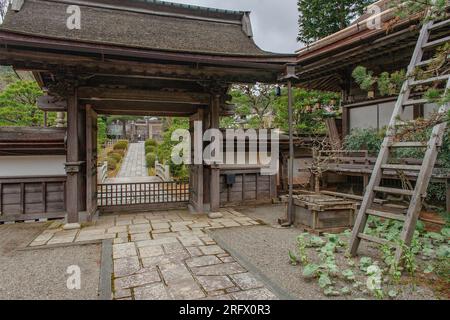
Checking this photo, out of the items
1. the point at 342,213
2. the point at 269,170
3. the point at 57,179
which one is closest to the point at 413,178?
the point at 342,213

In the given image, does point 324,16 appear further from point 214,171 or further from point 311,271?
point 311,271

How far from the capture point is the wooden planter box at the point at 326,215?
16.2 feet

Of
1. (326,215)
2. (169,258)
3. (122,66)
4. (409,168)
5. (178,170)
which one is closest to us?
(409,168)

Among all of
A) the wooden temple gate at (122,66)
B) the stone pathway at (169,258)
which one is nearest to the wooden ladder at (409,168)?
the stone pathway at (169,258)

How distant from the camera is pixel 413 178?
5617mm

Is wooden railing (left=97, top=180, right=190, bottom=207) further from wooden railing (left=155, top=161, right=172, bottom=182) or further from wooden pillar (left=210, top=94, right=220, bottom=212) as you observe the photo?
wooden railing (left=155, top=161, right=172, bottom=182)

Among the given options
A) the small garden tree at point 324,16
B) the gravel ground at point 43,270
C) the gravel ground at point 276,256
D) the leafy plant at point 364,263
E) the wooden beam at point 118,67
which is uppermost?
the small garden tree at point 324,16

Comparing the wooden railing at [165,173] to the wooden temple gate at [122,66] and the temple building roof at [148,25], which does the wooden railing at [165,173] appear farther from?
the temple building roof at [148,25]

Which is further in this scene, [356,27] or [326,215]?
A: [356,27]

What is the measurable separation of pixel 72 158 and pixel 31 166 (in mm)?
1520

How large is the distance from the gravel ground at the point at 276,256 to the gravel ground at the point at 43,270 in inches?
78.3

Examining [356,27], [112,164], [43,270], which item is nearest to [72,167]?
[43,270]

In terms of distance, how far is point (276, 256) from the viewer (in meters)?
3.95

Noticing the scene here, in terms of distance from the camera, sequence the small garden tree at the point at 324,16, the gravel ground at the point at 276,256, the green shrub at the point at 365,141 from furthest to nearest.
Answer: the small garden tree at the point at 324,16 → the green shrub at the point at 365,141 → the gravel ground at the point at 276,256
